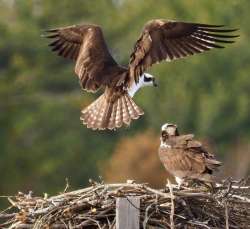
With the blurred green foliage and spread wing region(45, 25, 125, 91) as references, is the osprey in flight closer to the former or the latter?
spread wing region(45, 25, 125, 91)

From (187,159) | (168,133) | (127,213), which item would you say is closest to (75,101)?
(168,133)

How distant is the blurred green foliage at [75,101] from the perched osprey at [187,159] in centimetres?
2796

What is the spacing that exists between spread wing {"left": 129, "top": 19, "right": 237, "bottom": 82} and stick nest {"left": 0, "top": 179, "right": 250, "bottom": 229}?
2.94 meters

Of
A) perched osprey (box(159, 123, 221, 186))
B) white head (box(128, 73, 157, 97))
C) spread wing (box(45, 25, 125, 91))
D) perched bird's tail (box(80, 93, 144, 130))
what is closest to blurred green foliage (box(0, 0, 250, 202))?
spread wing (box(45, 25, 125, 91))

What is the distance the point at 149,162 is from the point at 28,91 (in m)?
8.55

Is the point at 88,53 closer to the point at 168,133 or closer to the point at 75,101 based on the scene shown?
the point at 168,133

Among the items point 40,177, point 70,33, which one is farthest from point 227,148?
point 70,33

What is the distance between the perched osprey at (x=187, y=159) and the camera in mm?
10633

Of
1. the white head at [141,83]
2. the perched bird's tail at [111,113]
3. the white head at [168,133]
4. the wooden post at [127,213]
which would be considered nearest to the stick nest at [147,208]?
the wooden post at [127,213]

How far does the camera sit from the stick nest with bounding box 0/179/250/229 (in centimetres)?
1012

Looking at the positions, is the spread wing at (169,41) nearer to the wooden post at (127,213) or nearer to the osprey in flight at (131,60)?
the osprey in flight at (131,60)

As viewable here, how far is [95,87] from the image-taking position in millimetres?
13609

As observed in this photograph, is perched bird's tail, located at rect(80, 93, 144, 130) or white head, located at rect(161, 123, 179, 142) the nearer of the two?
white head, located at rect(161, 123, 179, 142)

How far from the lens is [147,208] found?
33.1ft
